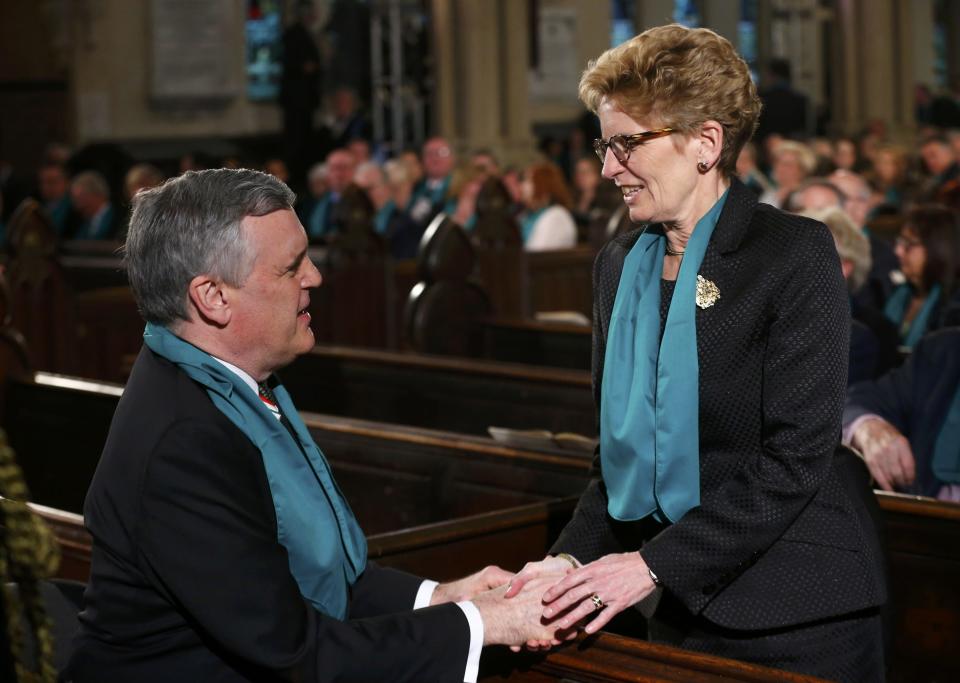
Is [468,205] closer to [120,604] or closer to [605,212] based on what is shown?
[605,212]

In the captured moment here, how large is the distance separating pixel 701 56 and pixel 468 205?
25.7 ft

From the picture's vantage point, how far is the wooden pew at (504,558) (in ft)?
6.63

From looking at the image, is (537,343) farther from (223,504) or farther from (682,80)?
(223,504)

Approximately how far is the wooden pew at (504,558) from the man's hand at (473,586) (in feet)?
0.34

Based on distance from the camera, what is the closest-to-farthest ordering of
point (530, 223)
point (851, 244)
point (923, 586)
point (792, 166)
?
point (923, 586) → point (851, 244) → point (792, 166) → point (530, 223)

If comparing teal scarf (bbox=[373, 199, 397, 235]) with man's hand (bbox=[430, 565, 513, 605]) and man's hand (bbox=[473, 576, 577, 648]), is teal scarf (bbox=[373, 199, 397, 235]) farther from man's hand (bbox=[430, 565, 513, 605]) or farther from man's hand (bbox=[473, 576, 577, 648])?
man's hand (bbox=[473, 576, 577, 648])

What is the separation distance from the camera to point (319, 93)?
14742 mm

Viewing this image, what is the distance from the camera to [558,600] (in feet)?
6.47

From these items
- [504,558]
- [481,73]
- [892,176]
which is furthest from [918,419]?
[481,73]

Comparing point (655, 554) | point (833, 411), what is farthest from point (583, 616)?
point (833, 411)

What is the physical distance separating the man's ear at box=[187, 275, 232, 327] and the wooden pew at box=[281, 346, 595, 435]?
2.74m

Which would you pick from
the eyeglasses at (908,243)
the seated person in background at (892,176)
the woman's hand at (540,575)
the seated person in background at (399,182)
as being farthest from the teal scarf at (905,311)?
the seated person in background at (892,176)

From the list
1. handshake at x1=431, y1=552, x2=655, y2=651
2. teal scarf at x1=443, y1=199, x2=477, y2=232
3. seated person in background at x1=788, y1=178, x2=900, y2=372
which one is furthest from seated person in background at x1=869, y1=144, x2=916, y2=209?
handshake at x1=431, y1=552, x2=655, y2=651

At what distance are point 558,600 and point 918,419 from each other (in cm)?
169
